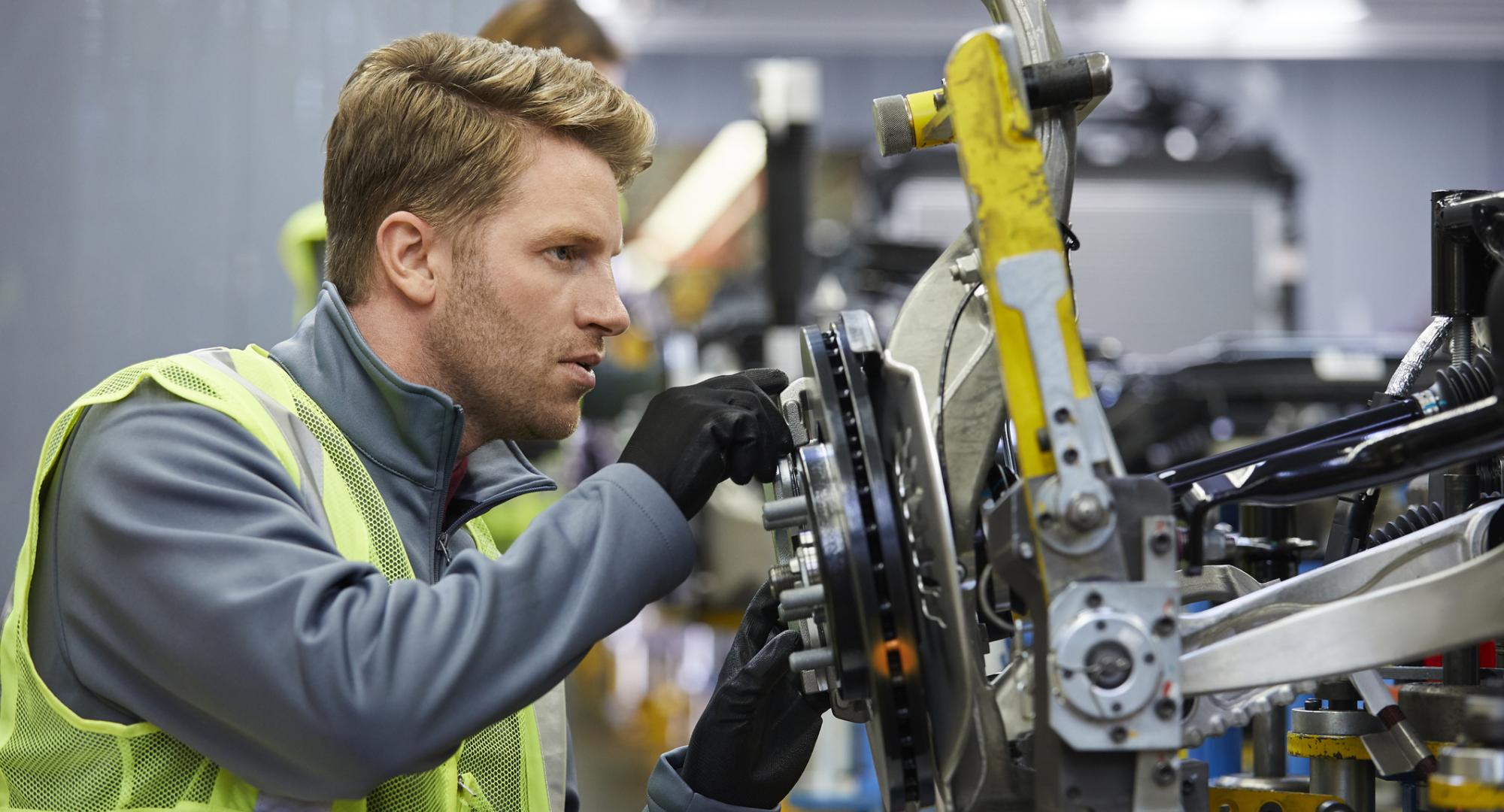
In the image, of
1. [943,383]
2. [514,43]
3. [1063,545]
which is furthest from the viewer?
[514,43]

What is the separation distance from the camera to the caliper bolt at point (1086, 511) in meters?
0.95

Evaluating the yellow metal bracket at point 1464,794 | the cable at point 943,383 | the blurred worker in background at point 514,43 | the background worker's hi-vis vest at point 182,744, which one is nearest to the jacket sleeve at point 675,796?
the background worker's hi-vis vest at point 182,744

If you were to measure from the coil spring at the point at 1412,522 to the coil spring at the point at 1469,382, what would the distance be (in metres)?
0.26

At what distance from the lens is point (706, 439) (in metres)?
1.24

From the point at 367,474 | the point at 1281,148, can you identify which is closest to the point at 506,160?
the point at 367,474

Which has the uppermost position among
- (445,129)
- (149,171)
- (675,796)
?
(149,171)

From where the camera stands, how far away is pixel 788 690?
5.04ft

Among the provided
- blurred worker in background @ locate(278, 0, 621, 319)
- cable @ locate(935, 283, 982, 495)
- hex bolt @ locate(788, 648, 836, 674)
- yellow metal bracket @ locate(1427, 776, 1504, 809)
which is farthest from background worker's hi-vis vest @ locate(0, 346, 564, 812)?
blurred worker in background @ locate(278, 0, 621, 319)

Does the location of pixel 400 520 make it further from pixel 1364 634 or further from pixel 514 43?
pixel 514 43

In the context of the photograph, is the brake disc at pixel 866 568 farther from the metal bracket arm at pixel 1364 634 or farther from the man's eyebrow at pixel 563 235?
the man's eyebrow at pixel 563 235

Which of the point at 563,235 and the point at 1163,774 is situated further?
the point at 563,235

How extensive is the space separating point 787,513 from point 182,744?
56 cm

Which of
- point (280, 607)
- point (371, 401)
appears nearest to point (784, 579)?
point (280, 607)

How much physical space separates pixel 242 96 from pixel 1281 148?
10202 millimetres
